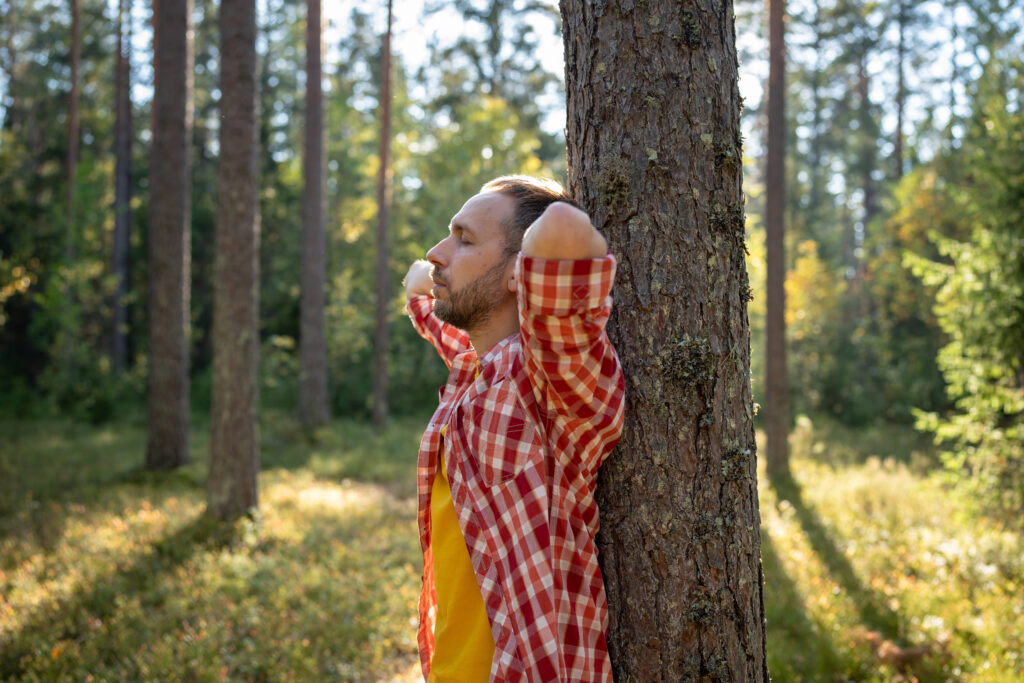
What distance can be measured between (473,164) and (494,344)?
20660 mm

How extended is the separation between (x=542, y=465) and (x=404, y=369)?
20.0 metres

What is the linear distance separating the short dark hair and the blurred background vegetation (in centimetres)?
372

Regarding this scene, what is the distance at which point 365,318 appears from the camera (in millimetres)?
21828

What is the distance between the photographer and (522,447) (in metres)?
1.91

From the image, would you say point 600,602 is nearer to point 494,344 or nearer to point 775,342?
point 494,344

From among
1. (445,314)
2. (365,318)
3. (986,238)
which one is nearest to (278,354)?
(365,318)

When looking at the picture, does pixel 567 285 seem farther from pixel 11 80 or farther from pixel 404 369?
pixel 11 80

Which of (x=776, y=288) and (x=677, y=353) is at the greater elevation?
(x=776, y=288)

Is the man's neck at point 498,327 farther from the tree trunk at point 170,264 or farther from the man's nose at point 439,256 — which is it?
the tree trunk at point 170,264

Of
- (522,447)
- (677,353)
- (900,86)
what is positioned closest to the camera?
(522,447)

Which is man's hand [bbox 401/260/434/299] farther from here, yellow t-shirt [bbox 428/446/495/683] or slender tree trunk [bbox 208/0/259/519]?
slender tree trunk [bbox 208/0/259/519]

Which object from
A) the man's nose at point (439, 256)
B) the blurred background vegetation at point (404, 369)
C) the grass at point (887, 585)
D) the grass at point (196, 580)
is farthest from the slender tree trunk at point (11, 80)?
the man's nose at point (439, 256)

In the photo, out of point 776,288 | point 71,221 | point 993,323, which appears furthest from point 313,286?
point 993,323

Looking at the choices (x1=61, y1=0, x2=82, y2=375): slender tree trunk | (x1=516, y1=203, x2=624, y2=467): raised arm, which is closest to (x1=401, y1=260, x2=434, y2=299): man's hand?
(x1=516, y1=203, x2=624, y2=467): raised arm
